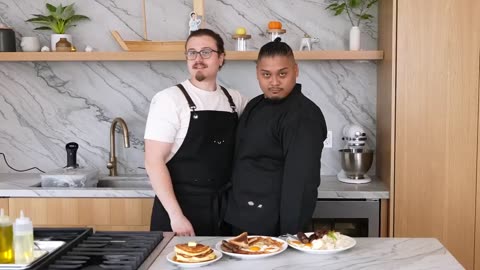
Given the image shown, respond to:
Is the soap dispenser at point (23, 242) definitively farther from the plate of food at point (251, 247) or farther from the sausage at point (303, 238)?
the sausage at point (303, 238)

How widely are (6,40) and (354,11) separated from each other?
6.84ft

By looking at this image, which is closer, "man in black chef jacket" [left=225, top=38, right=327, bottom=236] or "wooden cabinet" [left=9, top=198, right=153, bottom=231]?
"man in black chef jacket" [left=225, top=38, right=327, bottom=236]

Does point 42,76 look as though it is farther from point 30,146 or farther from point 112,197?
point 112,197

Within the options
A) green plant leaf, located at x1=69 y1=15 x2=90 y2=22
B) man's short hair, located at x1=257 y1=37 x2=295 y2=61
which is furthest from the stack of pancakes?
green plant leaf, located at x1=69 y1=15 x2=90 y2=22

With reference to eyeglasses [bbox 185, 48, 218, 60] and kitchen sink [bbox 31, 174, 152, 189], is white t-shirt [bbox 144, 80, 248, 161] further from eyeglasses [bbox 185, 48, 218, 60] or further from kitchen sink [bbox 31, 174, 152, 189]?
kitchen sink [bbox 31, 174, 152, 189]

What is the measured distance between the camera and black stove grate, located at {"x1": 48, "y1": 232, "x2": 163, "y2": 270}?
167 cm

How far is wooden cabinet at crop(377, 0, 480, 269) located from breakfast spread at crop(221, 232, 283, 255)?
1.36m

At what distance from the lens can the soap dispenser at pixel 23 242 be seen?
169cm

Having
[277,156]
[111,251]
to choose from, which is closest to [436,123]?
[277,156]

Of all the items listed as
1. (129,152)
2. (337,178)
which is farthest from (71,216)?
(337,178)

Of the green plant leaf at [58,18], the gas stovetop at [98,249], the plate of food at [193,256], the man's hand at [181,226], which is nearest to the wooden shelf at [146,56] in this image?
the green plant leaf at [58,18]

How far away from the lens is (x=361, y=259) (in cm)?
179

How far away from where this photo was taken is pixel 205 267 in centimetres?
174

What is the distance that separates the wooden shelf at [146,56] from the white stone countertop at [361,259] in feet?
5.03
